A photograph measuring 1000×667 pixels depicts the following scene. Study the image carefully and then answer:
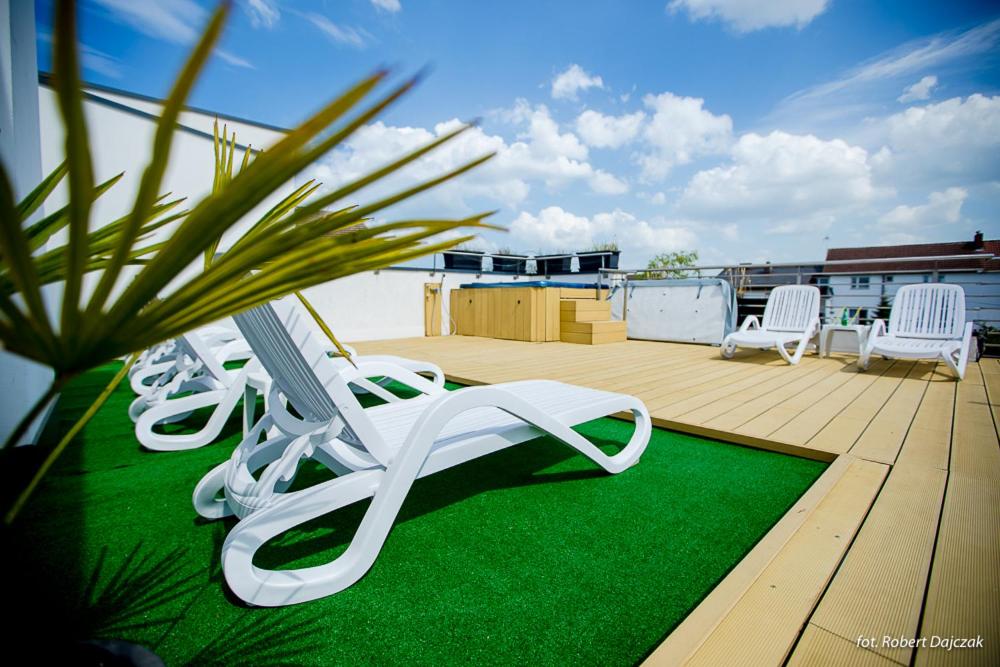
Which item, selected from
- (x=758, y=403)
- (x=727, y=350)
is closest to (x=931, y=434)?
(x=758, y=403)

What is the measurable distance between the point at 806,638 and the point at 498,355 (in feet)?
16.2

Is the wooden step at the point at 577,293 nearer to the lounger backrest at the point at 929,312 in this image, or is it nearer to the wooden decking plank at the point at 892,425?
the lounger backrest at the point at 929,312

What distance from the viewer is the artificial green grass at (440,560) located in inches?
46.6

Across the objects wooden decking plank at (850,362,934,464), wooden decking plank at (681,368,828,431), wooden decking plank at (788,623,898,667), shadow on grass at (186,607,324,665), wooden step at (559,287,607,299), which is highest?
wooden step at (559,287,607,299)

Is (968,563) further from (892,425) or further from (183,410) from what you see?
(183,410)

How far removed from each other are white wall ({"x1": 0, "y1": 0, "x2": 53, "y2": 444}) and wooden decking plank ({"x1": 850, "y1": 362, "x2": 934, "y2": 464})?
4275mm

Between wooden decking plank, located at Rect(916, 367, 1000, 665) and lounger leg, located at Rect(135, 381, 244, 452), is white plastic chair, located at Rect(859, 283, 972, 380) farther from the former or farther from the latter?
lounger leg, located at Rect(135, 381, 244, 452)

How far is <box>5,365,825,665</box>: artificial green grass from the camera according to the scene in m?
1.18

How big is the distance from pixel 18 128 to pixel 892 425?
5.52m

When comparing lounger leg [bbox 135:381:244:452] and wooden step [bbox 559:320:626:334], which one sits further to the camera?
wooden step [bbox 559:320:626:334]

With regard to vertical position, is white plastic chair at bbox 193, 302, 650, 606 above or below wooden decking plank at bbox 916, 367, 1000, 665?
above

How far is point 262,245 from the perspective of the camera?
478 millimetres

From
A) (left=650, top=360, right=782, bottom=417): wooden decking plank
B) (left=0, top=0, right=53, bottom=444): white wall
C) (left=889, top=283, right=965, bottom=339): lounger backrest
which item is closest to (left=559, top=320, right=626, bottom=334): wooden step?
(left=650, top=360, right=782, bottom=417): wooden decking plank

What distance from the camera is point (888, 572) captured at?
A: 1326 millimetres
